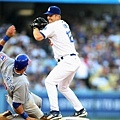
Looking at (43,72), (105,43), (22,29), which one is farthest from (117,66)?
(22,29)

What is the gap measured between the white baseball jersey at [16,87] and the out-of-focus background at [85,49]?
7.97m

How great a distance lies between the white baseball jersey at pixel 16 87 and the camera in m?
9.45

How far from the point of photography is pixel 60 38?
32.9 ft

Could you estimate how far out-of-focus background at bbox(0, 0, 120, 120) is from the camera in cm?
1856

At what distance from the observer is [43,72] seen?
760 inches

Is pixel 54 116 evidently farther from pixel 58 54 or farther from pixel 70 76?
pixel 58 54

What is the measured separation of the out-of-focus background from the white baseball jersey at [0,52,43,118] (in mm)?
7973

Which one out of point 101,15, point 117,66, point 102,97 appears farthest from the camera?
point 101,15

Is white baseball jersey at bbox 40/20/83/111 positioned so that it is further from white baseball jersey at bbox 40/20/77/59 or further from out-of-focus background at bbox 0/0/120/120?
out-of-focus background at bbox 0/0/120/120

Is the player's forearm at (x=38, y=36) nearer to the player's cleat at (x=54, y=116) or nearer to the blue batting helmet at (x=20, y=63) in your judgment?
the blue batting helmet at (x=20, y=63)

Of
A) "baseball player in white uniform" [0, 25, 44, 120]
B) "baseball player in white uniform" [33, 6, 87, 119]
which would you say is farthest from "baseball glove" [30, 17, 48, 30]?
"baseball player in white uniform" [0, 25, 44, 120]

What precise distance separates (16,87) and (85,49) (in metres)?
11.5

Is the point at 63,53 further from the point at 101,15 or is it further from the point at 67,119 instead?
the point at 101,15

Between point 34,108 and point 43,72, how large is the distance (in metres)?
9.50
